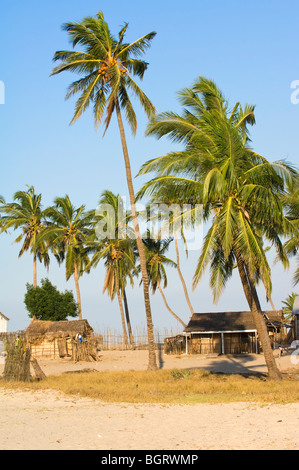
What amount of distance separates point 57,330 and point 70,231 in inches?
415

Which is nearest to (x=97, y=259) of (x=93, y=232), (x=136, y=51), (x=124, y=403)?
(x=93, y=232)

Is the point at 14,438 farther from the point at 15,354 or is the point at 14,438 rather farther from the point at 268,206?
the point at 268,206

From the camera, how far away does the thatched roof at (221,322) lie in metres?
34.2

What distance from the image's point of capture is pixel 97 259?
3653 cm

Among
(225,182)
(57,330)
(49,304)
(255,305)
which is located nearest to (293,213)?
(255,305)

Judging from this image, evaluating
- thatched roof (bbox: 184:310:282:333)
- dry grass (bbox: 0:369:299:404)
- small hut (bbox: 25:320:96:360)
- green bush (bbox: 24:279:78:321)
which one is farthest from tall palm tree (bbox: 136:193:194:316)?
green bush (bbox: 24:279:78:321)

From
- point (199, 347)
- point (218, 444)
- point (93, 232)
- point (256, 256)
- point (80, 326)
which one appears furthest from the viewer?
point (93, 232)

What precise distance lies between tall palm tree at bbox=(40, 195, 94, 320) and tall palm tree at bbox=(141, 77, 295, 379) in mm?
22656

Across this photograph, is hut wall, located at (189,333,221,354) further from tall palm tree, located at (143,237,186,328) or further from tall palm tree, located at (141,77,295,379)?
tall palm tree, located at (141,77,295,379)

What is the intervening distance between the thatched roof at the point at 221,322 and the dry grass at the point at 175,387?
13909 mm

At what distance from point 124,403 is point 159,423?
3.20 metres

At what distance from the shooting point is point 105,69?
830 inches

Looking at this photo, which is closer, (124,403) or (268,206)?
(124,403)

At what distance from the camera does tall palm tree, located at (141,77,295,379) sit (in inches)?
608
